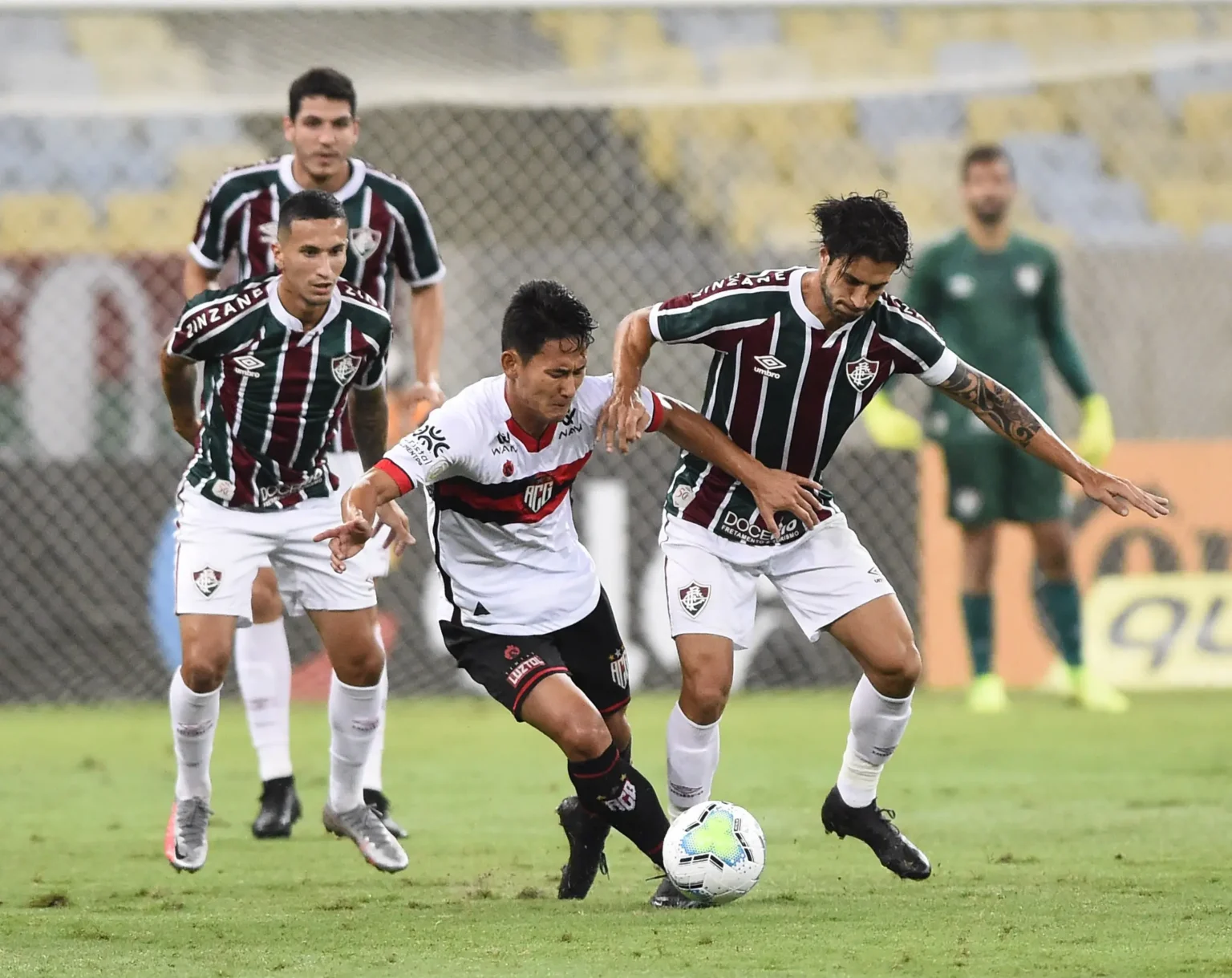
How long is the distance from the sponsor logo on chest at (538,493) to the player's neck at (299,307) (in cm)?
91

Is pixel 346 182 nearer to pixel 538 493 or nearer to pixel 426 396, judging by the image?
pixel 426 396

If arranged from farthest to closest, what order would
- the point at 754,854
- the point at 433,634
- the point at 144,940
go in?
the point at 433,634
the point at 754,854
the point at 144,940

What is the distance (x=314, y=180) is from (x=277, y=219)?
0.18 meters

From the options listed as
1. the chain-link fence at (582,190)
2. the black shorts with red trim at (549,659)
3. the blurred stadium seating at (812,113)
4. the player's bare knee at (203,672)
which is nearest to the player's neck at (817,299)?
the black shorts with red trim at (549,659)

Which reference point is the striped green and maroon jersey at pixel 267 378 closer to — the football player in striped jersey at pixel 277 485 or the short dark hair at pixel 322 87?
the football player in striped jersey at pixel 277 485

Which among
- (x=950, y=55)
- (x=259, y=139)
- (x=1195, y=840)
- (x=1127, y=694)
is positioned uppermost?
(x=950, y=55)

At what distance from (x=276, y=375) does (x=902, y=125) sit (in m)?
7.76

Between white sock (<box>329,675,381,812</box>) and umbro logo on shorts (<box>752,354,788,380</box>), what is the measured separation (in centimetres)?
150

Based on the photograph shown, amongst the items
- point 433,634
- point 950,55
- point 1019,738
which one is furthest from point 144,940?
point 950,55

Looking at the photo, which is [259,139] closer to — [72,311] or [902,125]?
[72,311]

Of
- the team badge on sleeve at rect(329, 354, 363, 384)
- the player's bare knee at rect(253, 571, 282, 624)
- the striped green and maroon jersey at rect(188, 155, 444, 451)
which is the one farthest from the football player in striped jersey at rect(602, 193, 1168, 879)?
the player's bare knee at rect(253, 571, 282, 624)

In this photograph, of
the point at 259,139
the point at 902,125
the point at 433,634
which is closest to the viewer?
the point at 433,634

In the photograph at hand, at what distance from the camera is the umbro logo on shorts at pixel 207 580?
18.6ft

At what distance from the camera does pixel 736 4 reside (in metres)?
10.4
